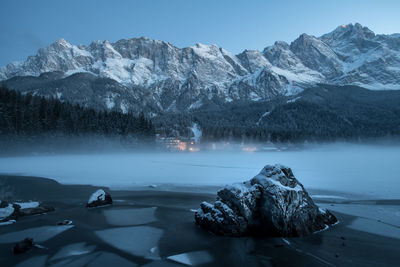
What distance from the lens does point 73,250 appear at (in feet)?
42.3

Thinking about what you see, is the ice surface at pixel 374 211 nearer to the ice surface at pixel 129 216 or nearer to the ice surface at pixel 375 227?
the ice surface at pixel 375 227

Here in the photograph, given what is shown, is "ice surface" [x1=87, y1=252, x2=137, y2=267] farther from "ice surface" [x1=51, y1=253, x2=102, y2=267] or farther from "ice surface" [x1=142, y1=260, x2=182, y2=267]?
"ice surface" [x1=142, y1=260, x2=182, y2=267]

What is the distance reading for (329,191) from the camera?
2744 centimetres

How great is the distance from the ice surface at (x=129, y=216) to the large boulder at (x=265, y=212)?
12.5ft

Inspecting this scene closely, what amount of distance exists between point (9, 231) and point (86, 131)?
8166 cm

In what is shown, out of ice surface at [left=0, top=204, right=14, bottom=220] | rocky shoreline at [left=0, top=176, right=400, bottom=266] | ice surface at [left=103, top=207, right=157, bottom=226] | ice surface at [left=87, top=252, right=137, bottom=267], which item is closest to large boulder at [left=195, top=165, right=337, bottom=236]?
rocky shoreline at [left=0, top=176, right=400, bottom=266]

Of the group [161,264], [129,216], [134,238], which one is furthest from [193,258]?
[129,216]

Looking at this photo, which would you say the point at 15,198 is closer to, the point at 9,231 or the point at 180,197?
the point at 9,231

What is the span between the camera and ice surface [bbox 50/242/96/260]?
12.3m

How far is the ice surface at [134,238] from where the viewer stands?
13172 mm

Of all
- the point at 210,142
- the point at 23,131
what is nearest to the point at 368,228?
the point at 23,131

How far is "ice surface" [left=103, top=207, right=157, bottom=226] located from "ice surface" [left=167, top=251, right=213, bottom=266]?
5.82 metres

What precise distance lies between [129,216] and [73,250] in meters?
6.15

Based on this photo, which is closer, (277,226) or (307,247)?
(307,247)
